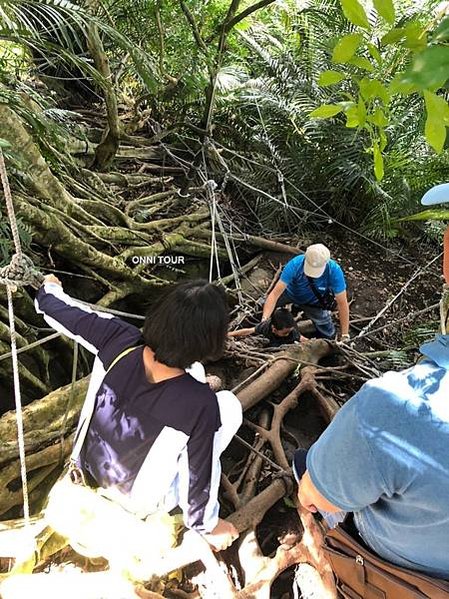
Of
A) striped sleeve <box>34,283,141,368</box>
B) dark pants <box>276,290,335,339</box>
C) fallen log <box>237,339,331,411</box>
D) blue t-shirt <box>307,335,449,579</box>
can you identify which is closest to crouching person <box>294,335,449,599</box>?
blue t-shirt <box>307,335,449,579</box>

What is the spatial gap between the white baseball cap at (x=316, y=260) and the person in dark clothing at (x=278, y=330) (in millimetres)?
283

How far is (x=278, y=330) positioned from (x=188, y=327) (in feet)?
6.20

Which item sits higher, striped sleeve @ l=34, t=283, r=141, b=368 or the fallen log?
striped sleeve @ l=34, t=283, r=141, b=368

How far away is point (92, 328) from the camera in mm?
1474

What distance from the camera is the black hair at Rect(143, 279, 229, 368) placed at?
1251 millimetres

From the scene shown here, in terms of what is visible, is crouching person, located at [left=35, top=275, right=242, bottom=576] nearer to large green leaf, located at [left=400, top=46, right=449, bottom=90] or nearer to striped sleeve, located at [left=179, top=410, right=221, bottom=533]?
striped sleeve, located at [left=179, top=410, right=221, bottom=533]

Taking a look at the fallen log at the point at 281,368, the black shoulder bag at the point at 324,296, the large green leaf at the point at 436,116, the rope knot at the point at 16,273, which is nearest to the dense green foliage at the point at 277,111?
the black shoulder bag at the point at 324,296

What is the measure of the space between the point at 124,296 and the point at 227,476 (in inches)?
57.1

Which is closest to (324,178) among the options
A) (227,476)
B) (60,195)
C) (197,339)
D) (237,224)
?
(237,224)

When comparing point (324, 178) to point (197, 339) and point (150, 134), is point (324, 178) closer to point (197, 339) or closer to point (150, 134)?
point (150, 134)

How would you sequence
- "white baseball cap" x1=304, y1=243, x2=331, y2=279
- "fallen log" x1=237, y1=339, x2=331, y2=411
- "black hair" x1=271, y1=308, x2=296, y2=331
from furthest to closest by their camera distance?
"black hair" x1=271, y1=308, x2=296, y2=331 → "white baseball cap" x1=304, y1=243, x2=331, y2=279 → "fallen log" x1=237, y1=339, x2=331, y2=411

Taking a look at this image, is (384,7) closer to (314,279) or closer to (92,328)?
(92,328)

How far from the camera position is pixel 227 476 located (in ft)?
6.82

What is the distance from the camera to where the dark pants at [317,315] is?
339 cm
